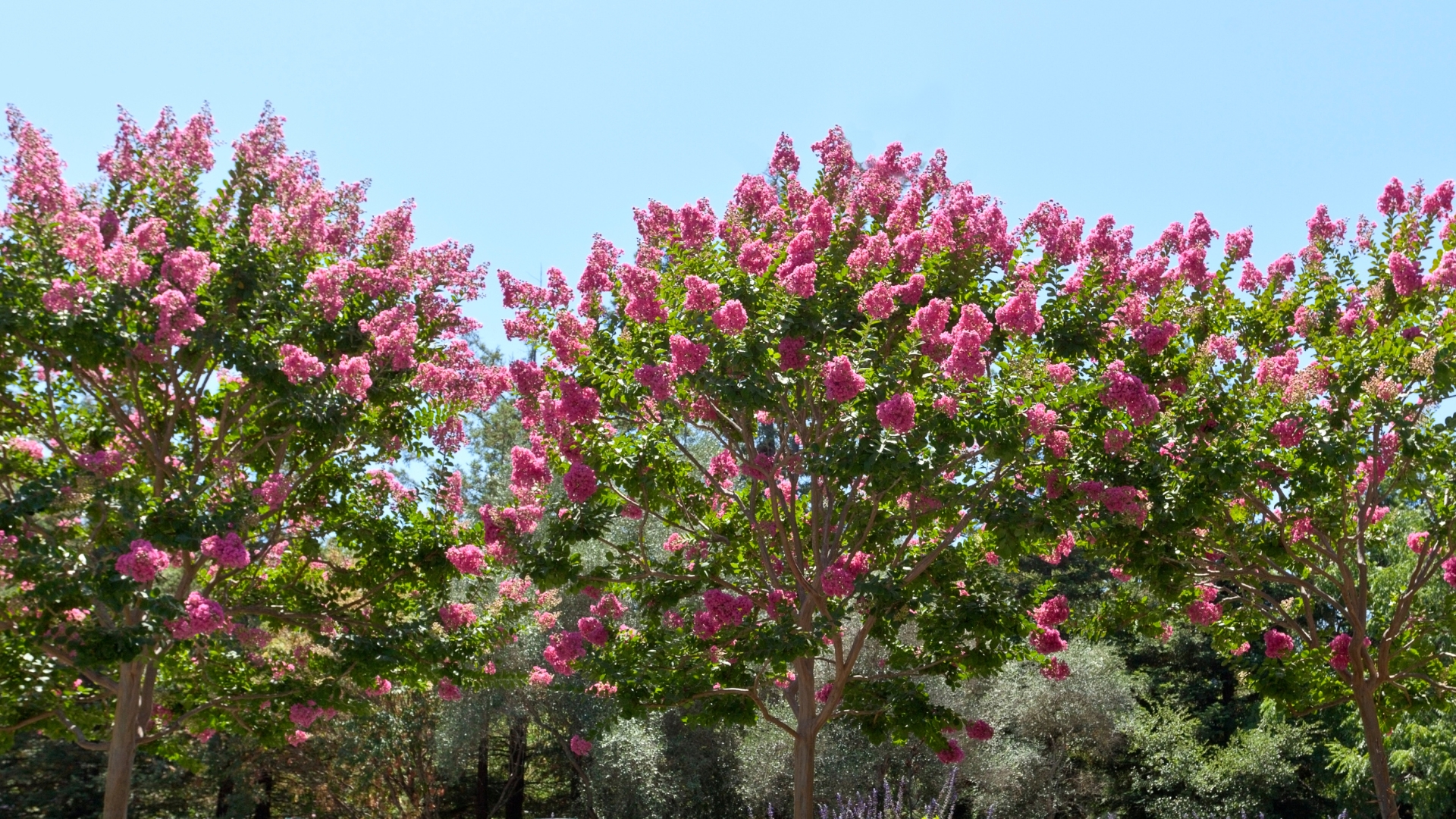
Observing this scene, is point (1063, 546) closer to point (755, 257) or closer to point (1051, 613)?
point (1051, 613)

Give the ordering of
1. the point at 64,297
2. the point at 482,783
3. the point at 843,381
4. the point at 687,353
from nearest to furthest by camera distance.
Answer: the point at 843,381 → the point at 687,353 → the point at 64,297 → the point at 482,783

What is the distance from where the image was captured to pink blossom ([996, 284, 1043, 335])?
7777 millimetres

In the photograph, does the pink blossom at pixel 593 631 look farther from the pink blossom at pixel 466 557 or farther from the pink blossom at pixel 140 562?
the pink blossom at pixel 140 562

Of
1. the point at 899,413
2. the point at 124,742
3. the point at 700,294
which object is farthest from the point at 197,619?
the point at 899,413

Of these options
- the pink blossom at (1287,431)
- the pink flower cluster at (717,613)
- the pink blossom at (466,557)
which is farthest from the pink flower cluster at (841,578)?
the pink blossom at (1287,431)

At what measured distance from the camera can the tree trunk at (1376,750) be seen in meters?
9.76

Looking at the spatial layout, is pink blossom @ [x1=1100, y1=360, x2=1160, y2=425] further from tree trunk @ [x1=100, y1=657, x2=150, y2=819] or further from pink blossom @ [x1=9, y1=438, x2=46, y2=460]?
pink blossom @ [x1=9, y1=438, x2=46, y2=460]

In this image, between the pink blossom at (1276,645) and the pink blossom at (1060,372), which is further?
the pink blossom at (1276,645)

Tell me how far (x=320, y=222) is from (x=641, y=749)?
1083cm

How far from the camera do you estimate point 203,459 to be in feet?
34.0

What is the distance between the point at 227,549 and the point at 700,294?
13.7 feet

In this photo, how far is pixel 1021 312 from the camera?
7.78 meters

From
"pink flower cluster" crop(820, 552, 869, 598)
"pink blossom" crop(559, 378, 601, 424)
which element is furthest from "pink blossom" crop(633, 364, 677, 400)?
"pink flower cluster" crop(820, 552, 869, 598)

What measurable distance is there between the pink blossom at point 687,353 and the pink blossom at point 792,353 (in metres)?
0.83
